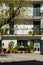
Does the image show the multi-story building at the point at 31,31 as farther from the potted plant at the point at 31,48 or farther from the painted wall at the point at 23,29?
the potted plant at the point at 31,48

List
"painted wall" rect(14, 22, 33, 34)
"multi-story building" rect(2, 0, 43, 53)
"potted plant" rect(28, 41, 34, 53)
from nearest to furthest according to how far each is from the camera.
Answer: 1. "potted plant" rect(28, 41, 34, 53)
2. "multi-story building" rect(2, 0, 43, 53)
3. "painted wall" rect(14, 22, 33, 34)

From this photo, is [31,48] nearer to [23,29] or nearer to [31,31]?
[31,31]

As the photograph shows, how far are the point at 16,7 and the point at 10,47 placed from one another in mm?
20517

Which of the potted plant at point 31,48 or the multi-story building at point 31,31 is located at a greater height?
the multi-story building at point 31,31

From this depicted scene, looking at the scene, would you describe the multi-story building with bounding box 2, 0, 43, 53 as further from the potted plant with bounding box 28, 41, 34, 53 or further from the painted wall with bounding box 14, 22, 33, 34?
the potted plant with bounding box 28, 41, 34, 53

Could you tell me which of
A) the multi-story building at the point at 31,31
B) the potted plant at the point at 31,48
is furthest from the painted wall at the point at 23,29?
the potted plant at the point at 31,48

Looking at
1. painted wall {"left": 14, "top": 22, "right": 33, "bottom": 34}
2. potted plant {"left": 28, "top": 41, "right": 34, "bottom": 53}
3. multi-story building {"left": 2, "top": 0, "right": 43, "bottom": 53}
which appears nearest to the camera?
potted plant {"left": 28, "top": 41, "right": 34, "bottom": 53}

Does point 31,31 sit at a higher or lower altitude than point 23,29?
lower

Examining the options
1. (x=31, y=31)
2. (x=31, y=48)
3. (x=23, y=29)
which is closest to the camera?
(x=31, y=48)

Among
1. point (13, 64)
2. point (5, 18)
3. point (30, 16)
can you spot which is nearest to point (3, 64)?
point (13, 64)

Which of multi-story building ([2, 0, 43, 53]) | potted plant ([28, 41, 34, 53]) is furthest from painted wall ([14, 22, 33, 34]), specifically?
potted plant ([28, 41, 34, 53])

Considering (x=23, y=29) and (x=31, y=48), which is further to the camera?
(x=23, y=29)

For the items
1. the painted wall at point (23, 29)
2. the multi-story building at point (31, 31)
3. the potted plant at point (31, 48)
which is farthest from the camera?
the painted wall at point (23, 29)

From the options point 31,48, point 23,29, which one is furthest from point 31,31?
point 31,48
